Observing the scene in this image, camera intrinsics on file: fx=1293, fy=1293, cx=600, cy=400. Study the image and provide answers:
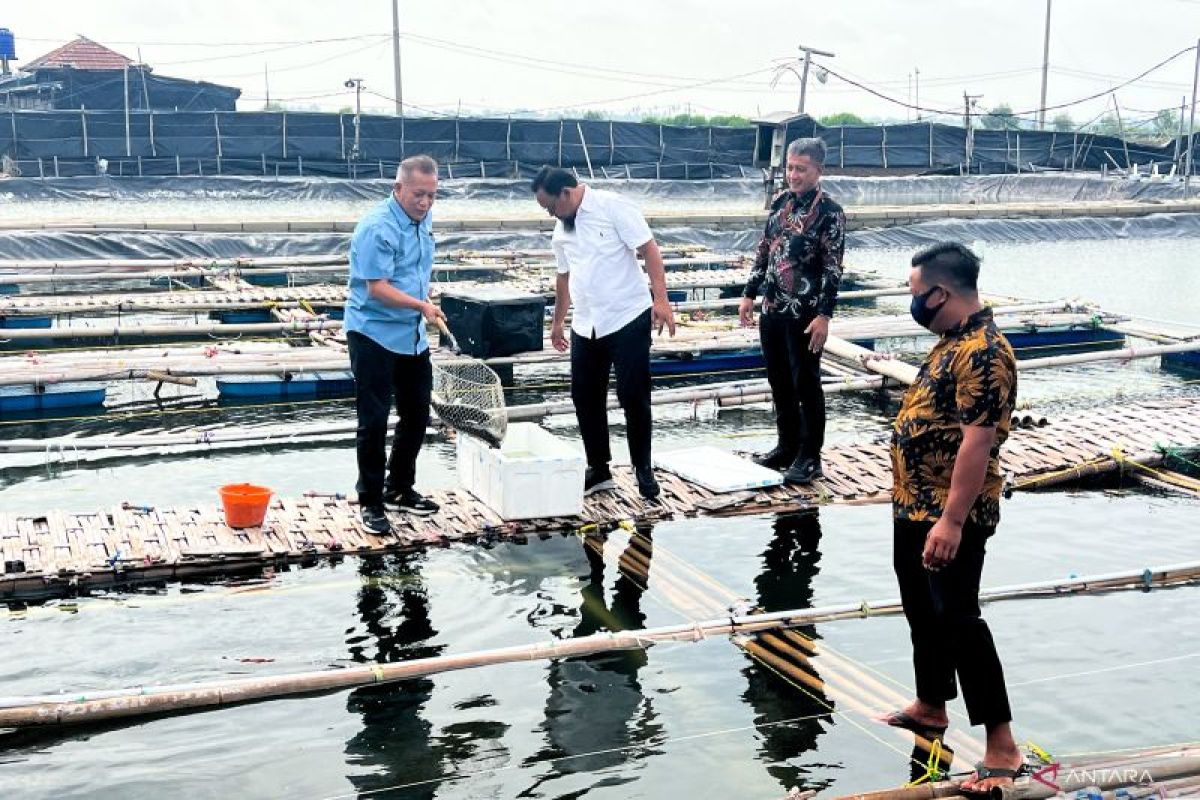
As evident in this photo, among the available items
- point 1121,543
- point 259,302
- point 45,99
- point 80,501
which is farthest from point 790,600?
point 45,99

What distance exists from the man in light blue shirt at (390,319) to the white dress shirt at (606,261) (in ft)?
2.81

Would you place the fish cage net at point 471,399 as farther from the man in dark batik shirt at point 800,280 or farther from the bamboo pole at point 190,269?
the bamboo pole at point 190,269

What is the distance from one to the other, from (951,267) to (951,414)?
1.54ft

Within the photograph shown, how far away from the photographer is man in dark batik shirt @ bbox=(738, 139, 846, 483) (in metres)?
7.11

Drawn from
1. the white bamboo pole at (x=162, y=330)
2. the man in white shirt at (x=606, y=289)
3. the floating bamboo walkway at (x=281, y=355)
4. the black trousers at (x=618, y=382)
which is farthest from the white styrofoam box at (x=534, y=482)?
the white bamboo pole at (x=162, y=330)

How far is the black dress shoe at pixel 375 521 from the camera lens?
6.70 meters

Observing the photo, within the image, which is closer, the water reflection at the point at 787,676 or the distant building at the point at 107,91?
the water reflection at the point at 787,676

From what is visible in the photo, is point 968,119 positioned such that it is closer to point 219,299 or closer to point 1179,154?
point 1179,154

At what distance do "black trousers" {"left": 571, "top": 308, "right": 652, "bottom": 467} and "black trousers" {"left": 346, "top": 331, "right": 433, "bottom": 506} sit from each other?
0.93 metres

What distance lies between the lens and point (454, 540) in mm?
6766

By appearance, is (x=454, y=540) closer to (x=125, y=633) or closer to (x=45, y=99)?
(x=125, y=633)

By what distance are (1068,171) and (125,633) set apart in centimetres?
3910

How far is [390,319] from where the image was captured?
6.49 meters

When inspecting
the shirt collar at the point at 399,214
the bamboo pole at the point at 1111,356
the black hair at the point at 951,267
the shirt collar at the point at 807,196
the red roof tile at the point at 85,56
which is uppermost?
the red roof tile at the point at 85,56
